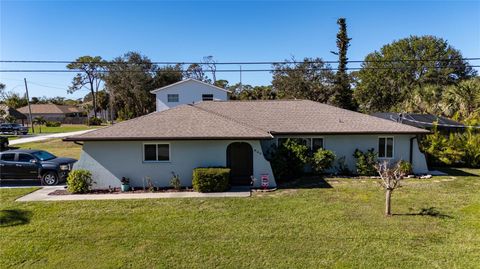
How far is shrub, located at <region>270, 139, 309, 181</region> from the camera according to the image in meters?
16.0

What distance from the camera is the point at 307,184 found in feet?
49.8

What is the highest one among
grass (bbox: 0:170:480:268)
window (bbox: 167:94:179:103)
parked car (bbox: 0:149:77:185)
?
window (bbox: 167:94:179:103)

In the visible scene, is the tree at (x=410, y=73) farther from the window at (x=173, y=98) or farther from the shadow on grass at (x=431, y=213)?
the shadow on grass at (x=431, y=213)

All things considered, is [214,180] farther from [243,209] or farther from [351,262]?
[351,262]

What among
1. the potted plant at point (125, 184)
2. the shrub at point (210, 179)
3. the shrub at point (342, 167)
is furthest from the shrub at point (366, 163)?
the potted plant at point (125, 184)

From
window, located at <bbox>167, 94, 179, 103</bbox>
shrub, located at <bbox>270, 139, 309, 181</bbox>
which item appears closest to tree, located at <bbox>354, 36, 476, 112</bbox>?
window, located at <bbox>167, 94, 179, 103</bbox>

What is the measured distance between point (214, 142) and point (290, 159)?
170 inches

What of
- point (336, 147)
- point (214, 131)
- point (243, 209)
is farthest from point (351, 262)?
point (336, 147)

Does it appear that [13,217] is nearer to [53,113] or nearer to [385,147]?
[385,147]

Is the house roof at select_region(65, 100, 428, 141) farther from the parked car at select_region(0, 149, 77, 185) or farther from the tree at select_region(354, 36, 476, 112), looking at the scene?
the tree at select_region(354, 36, 476, 112)

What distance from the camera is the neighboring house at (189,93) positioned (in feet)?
126

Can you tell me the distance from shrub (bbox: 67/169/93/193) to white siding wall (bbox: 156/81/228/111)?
24913mm

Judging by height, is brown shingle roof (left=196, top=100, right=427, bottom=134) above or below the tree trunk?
above

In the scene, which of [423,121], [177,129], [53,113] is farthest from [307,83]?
[53,113]
